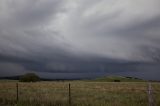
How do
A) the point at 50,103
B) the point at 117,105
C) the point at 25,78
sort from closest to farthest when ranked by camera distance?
1. the point at 117,105
2. the point at 50,103
3. the point at 25,78

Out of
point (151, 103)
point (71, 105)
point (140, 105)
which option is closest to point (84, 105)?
point (71, 105)

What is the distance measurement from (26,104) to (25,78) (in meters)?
71.7

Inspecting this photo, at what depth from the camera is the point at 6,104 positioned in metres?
20.8

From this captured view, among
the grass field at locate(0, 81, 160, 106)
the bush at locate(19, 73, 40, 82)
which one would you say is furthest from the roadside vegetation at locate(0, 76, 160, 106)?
the bush at locate(19, 73, 40, 82)

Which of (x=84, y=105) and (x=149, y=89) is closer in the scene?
(x=149, y=89)

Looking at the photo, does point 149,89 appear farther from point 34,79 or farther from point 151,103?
point 34,79

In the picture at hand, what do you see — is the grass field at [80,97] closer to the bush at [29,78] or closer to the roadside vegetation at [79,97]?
the roadside vegetation at [79,97]

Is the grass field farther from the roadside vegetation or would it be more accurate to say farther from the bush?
the bush

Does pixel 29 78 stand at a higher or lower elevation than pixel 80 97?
higher

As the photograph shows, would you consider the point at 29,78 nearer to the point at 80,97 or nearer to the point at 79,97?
the point at 79,97

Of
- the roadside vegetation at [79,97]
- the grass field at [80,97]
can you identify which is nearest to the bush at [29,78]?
the roadside vegetation at [79,97]

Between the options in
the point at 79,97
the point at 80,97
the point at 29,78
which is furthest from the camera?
the point at 29,78

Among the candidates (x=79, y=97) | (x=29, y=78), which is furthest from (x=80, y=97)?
(x=29, y=78)

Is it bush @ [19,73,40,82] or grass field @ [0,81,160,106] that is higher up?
bush @ [19,73,40,82]
